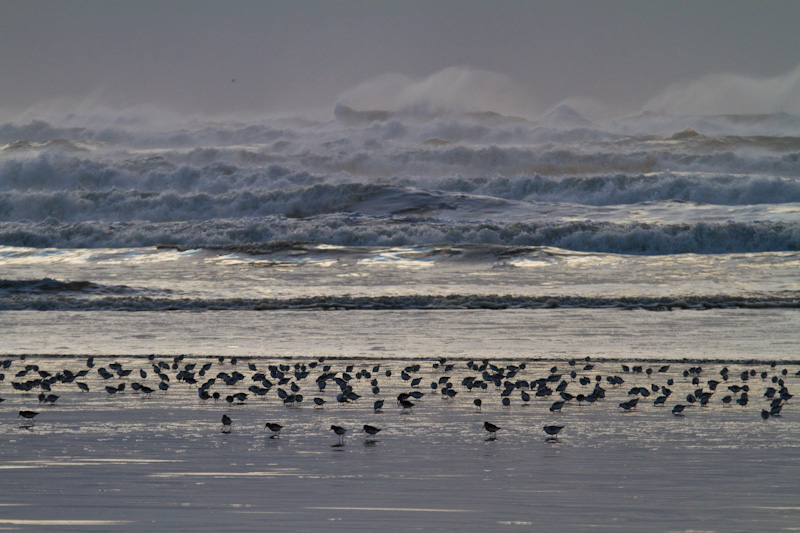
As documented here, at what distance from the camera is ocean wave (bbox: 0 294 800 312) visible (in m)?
16.7

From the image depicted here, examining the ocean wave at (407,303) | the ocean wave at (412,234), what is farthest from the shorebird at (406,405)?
the ocean wave at (412,234)

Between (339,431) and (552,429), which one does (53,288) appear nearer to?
(339,431)

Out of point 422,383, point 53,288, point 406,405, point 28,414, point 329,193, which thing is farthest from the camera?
point 329,193

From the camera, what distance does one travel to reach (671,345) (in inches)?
496

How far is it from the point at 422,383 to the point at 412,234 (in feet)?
71.2

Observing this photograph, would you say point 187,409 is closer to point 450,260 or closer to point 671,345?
point 671,345

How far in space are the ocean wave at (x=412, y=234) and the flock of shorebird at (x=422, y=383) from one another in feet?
62.6

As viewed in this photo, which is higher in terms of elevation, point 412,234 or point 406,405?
point 412,234

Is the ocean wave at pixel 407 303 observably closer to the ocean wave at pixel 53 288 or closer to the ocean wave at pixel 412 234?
the ocean wave at pixel 53 288

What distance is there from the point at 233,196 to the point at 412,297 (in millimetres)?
24298

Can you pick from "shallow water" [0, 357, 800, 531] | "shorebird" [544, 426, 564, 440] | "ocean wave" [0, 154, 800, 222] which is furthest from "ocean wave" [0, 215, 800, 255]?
"shorebird" [544, 426, 564, 440]

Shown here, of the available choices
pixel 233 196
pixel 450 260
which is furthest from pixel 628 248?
pixel 233 196

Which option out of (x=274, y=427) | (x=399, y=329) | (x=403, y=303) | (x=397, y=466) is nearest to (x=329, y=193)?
(x=403, y=303)

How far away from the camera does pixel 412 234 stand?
31203 mm
